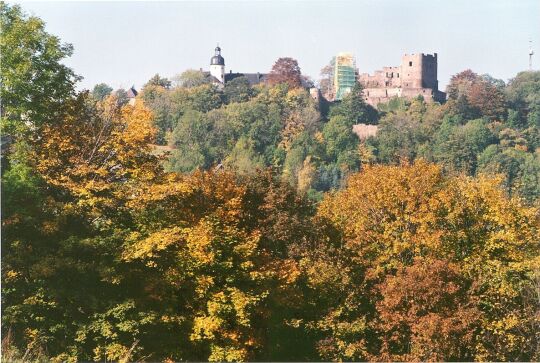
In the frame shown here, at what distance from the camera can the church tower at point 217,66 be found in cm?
11994

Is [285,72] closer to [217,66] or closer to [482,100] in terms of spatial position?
[217,66]

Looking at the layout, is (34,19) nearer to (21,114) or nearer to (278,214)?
(21,114)

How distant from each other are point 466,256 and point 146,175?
8.88m

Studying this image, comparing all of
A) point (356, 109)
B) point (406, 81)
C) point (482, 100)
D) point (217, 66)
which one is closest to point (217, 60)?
point (217, 66)

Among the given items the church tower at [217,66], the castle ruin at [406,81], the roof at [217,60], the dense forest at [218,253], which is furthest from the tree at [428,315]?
the roof at [217,60]

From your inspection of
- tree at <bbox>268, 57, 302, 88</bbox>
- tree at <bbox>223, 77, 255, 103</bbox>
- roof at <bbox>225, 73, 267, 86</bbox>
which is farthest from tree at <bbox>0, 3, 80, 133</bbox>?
roof at <bbox>225, 73, 267, 86</bbox>

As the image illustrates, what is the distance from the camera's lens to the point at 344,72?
12644 cm

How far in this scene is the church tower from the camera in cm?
11994

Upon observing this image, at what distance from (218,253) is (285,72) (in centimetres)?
9790

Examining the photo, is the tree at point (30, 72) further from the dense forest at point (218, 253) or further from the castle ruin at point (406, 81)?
the castle ruin at point (406, 81)

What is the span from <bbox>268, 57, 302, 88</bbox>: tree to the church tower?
6.49 meters

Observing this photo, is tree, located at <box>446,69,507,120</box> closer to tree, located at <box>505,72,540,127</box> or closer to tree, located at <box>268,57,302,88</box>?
tree, located at <box>505,72,540,127</box>

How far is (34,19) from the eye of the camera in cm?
2003

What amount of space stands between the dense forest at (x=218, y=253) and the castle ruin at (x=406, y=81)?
8941 cm
